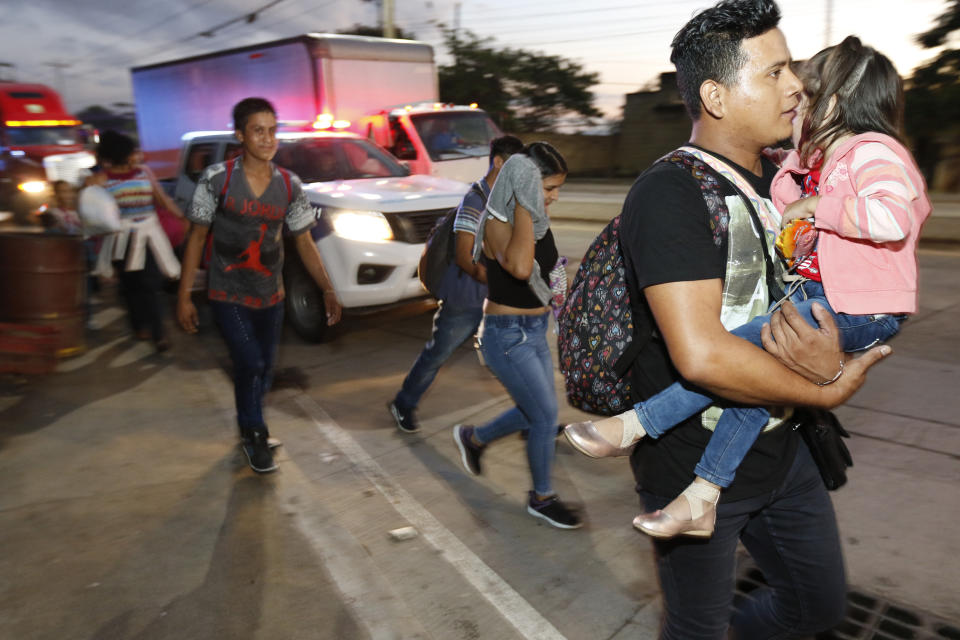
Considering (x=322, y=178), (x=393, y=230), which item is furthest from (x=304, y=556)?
(x=322, y=178)

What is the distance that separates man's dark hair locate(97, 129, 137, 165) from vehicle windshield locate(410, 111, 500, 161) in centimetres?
483

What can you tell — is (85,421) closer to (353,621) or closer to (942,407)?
(353,621)

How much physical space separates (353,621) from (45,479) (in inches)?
97.1

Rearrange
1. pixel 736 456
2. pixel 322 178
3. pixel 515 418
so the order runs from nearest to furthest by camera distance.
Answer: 1. pixel 736 456
2. pixel 515 418
3. pixel 322 178

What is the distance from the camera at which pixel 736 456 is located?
1765 millimetres

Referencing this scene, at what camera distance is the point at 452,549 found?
11.7ft

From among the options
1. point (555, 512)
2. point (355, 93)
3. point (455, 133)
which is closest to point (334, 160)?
point (355, 93)

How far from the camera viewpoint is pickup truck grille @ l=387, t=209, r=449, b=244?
6.91 meters

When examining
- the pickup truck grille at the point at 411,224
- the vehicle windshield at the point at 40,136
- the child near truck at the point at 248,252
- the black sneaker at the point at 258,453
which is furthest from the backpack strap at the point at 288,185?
the vehicle windshield at the point at 40,136

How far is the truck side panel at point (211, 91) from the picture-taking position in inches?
432

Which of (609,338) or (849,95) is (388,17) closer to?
(849,95)

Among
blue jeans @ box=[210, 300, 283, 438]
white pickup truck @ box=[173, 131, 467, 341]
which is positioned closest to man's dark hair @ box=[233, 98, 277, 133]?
blue jeans @ box=[210, 300, 283, 438]

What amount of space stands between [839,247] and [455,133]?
393 inches

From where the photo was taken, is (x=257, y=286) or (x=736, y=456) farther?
(x=257, y=286)
